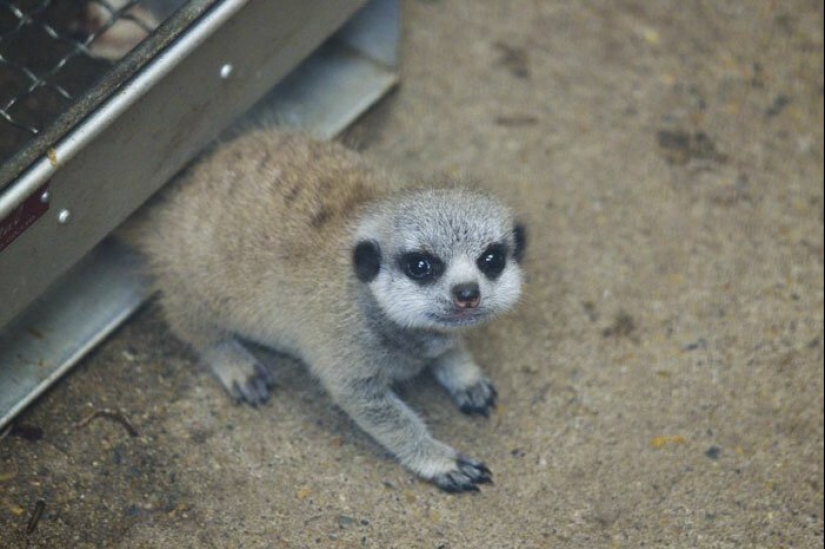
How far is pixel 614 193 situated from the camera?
4379 millimetres

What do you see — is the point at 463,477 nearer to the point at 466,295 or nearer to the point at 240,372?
the point at 466,295

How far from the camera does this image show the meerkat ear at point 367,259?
3340 millimetres

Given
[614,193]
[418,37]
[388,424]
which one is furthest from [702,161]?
[388,424]

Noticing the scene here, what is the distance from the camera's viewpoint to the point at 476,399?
3750 mm

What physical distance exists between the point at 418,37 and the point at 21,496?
254 cm

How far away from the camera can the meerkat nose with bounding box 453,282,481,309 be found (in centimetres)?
318

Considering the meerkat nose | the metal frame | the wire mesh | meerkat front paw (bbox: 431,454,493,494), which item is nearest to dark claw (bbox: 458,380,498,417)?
meerkat front paw (bbox: 431,454,493,494)

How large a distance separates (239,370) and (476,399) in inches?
31.7

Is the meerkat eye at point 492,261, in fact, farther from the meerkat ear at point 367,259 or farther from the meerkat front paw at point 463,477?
the meerkat front paw at point 463,477

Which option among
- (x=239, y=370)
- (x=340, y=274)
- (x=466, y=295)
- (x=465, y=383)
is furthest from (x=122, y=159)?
(x=465, y=383)

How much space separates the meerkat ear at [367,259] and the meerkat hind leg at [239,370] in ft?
2.10

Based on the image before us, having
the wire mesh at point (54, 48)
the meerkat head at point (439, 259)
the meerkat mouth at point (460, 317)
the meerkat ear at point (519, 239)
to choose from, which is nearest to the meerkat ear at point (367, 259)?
the meerkat head at point (439, 259)

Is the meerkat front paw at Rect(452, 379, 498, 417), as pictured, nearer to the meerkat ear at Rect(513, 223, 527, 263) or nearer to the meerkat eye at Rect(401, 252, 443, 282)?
the meerkat ear at Rect(513, 223, 527, 263)

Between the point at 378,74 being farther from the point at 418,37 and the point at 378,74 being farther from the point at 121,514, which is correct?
the point at 121,514
